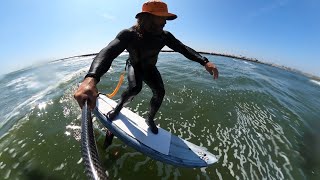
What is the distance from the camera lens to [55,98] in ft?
38.7

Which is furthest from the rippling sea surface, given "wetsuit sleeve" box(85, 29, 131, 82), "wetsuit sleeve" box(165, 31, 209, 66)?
"wetsuit sleeve" box(85, 29, 131, 82)

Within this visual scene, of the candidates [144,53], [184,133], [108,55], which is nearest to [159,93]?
[144,53]

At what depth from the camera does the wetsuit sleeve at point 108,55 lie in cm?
408

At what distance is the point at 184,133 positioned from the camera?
30.1 ft

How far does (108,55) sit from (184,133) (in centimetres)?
534

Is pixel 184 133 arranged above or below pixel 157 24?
below

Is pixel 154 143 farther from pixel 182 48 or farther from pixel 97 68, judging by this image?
pixel 97 68

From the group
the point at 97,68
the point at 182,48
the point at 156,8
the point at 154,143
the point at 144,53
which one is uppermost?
the point at 156,8

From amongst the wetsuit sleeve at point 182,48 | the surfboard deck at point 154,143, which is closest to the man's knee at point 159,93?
the surfboard deck at point 154,143

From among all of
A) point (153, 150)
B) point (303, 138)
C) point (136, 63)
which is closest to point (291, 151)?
point (303, 138)

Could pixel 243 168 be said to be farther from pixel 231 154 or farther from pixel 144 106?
pixel 144 106

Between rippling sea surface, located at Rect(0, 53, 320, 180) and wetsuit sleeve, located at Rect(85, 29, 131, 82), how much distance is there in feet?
11.2

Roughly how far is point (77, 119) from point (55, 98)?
2.96 m

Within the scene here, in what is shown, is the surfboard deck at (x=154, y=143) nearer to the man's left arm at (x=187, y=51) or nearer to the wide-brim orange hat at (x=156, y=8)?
the man's left arm at (x=187, y=51)
